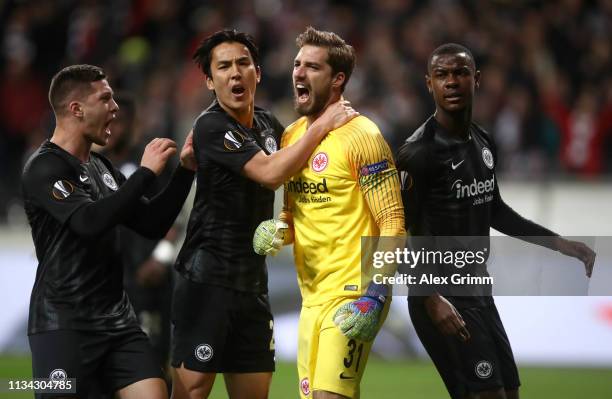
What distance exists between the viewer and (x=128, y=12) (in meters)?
16.5

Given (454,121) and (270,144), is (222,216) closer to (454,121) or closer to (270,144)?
(270,144)

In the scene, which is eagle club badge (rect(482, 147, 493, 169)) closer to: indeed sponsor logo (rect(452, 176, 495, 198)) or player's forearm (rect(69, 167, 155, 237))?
indeed sponsor logo (rect(452, 176, 495, 198))

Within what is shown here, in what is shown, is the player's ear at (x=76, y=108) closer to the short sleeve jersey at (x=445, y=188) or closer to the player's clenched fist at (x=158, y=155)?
the player's clenched fist at (x=158, y=155)

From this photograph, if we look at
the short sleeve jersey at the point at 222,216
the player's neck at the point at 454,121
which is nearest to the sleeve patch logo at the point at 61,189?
the short sleeve jersey at the point at 222,216

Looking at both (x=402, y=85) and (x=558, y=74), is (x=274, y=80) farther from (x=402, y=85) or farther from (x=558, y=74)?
(x=558, y=74)

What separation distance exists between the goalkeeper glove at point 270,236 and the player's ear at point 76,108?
1.20 m

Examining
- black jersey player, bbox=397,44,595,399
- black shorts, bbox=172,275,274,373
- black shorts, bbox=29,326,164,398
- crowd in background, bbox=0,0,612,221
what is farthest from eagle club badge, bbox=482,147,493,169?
crowd in background, bbox=0,0,612,221

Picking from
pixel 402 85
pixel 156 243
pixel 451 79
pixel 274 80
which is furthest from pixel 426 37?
pixel 451 79

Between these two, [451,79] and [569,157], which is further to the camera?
[569,157]

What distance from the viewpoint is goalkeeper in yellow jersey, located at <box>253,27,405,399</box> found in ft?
19.6

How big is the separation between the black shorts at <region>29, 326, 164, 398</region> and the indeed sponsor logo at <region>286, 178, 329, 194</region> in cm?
123

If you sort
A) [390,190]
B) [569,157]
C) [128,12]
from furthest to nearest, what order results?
[128,12] < [569,157] < [390,190]

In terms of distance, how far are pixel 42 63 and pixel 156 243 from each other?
25.7 feet

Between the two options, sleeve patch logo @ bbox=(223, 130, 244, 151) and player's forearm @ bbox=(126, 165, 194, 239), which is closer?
sleeve patch logo @ bbox=(223, 130, 244, 151)
